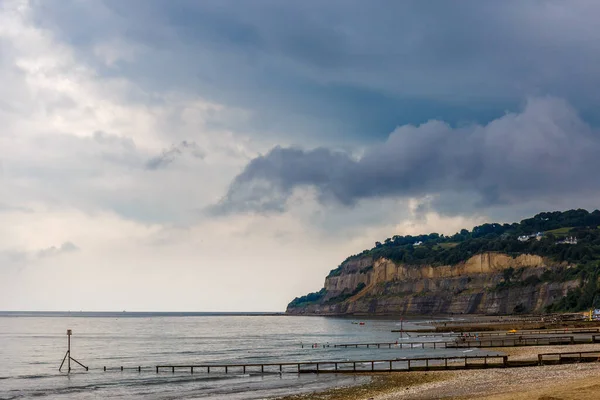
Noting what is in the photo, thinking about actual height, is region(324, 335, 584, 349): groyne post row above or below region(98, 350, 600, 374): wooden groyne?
below

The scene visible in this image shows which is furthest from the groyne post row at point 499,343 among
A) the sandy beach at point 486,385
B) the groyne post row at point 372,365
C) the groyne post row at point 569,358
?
the sandy beach at point 486,385

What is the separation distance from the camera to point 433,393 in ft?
130

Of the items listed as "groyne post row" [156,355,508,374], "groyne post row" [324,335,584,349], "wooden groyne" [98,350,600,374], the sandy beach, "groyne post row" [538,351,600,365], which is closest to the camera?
the sandy beach

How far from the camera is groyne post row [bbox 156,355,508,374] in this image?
5353cm

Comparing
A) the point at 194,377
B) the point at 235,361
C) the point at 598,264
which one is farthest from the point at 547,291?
the point at 194,377

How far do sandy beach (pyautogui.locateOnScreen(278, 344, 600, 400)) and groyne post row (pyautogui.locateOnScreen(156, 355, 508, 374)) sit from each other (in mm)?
2289

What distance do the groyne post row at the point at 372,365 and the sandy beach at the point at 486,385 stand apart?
2.29 metres

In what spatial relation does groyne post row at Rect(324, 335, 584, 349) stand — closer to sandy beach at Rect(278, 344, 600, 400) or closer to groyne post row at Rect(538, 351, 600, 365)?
groyne post row at Rect(538, 351, 600, 365)

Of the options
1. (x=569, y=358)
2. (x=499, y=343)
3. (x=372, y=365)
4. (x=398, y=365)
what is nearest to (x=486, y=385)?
(x=569, y=358)

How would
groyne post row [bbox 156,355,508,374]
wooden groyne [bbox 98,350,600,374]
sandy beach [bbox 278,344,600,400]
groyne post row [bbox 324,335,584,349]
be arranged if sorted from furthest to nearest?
groyne post row [bbox 324,335,584,349] < groyne post row [bbox 156,355,508,374] < wooden groyne [bbox 98,350,600,374] < sandy beach [bbox 278,344,600,400]

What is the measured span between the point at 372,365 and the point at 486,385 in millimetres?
15863

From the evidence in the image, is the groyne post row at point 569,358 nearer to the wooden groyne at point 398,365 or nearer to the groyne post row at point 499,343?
the wooden groyne at point 398,365

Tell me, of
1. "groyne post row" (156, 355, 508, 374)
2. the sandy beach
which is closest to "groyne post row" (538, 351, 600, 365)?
the sandy beach

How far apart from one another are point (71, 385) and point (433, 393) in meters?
35.0
